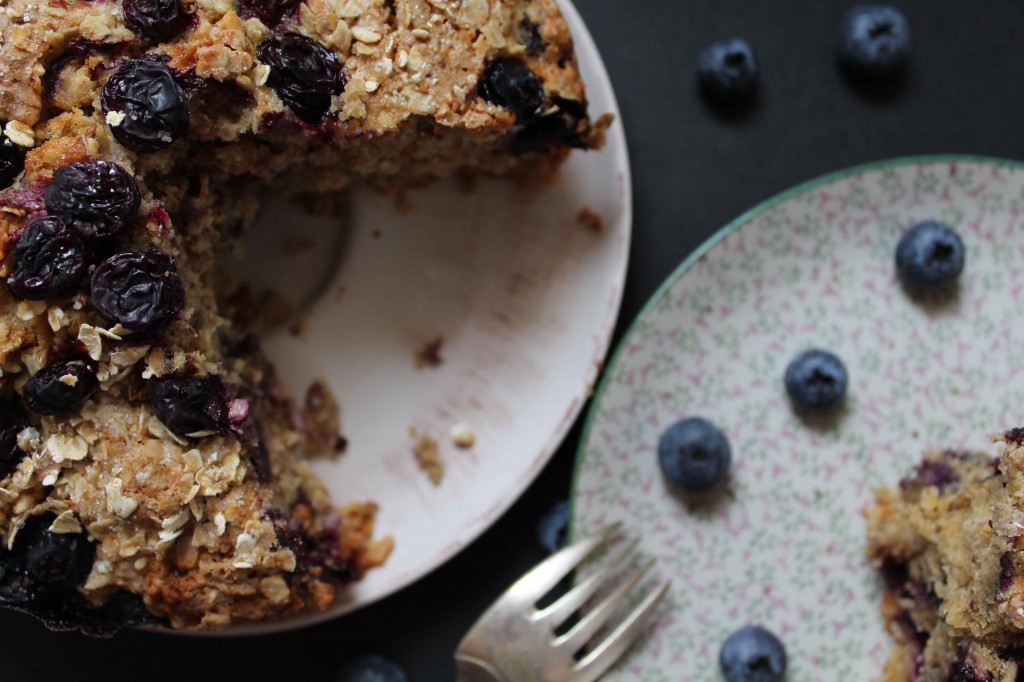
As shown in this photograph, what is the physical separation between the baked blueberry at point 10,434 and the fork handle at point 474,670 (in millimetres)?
1246

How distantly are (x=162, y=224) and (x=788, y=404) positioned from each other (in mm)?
1752

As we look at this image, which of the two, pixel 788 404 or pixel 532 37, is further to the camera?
pixel 788 404

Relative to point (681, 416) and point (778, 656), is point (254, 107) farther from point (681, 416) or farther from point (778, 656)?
point (778, 656)

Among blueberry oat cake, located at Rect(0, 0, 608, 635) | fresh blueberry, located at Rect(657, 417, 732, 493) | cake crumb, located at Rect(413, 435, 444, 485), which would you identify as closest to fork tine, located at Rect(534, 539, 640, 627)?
fresh blueberry, located at Rect(657, 417, 732, 493)

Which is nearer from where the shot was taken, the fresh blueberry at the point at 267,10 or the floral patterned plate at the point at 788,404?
the fresh blueberry at the point at 267,10

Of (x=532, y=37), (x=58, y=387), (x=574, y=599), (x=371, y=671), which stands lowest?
(x=371, y=671)

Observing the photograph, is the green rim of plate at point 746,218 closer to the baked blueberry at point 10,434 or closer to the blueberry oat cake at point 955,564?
the blueberry oat cake at point 955,564

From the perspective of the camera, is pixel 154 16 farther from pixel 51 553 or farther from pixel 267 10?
pixel 51 553

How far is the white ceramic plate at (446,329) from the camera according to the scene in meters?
2.80

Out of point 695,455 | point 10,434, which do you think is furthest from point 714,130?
point 10,434

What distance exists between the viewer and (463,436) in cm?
288

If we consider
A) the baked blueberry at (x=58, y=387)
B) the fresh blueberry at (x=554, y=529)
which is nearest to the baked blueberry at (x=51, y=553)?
the baked blueberry at (x=58, y=387)

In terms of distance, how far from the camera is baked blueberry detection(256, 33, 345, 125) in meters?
2.23

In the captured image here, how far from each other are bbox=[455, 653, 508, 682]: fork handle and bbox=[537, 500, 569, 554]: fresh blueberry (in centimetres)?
40
